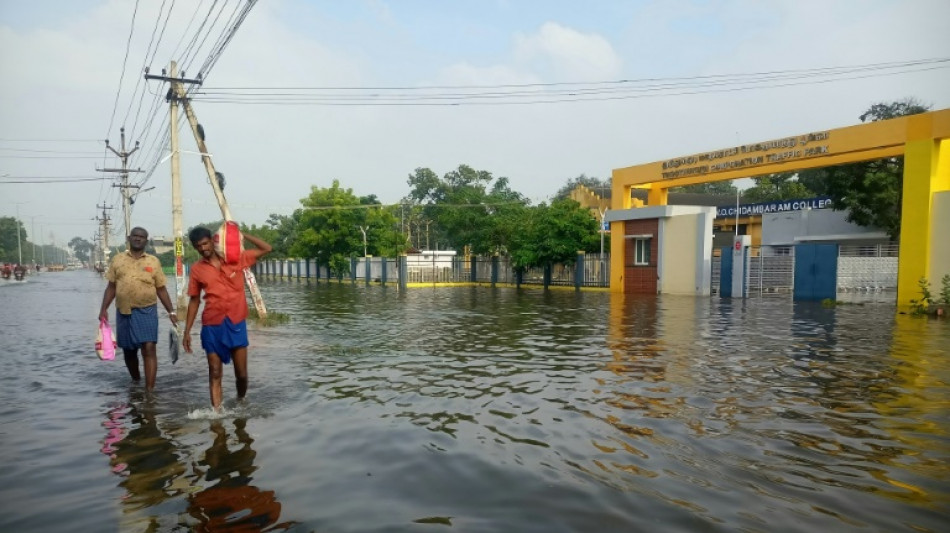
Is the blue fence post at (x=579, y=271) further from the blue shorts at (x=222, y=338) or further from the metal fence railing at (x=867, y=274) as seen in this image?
the blue shorts at (x=222, y=338)

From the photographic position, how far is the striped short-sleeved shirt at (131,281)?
648 centimetres

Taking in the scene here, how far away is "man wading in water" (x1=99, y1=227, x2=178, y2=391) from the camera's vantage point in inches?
255

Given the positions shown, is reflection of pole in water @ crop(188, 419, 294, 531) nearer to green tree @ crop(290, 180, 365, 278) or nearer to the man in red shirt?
the man in red shirt

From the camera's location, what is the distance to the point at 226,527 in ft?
10.6

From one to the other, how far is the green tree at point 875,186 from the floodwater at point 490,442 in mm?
20275

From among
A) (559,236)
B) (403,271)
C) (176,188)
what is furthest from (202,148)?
(403,271)

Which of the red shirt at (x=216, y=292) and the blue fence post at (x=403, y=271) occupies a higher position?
the red shirt at (x=216, y=292)

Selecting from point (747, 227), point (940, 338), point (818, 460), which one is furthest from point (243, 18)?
point (747, 227)

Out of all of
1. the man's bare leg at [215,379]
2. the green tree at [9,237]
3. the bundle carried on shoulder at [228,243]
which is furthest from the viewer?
the green tree at [9,237]

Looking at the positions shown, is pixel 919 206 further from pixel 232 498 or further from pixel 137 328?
pixel 232 498

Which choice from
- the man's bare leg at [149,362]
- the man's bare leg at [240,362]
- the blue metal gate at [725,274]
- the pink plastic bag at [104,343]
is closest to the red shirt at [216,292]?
the man's bare leg at [240,362]

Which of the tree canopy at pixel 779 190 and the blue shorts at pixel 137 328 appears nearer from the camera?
the blue shorts at pixel 137 328

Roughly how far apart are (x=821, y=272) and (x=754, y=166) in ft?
15.4

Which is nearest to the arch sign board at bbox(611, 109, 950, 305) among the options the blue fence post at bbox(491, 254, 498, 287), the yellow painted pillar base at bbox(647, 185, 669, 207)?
the yellow painted pillar base at bbox(647, 185, 669, 207)
